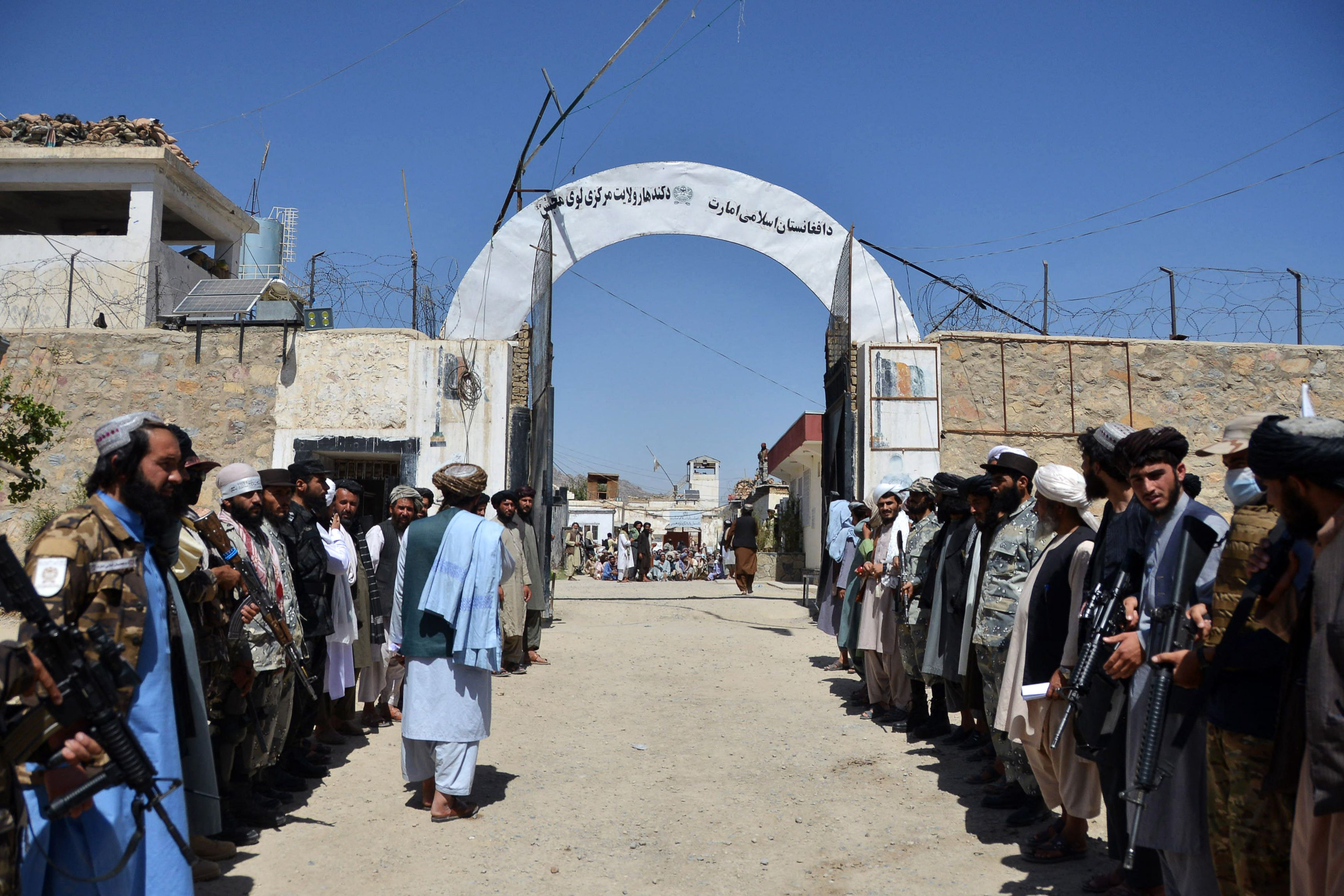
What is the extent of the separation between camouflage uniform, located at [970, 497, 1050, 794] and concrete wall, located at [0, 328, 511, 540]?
7.18 m

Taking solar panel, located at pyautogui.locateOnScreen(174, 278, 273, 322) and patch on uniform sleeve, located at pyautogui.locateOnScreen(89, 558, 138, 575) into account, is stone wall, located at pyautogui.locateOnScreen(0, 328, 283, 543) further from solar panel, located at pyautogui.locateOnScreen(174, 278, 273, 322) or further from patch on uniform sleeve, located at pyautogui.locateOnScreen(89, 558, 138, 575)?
patch on uniform sleeve, located at pyautogui.locateOnScreen(89, 558, 138, 575)

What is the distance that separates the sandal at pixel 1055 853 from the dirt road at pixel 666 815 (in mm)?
35

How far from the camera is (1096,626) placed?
343 centimetres

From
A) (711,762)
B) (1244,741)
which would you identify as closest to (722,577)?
(711,762)

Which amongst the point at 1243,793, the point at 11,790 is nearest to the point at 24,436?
the point at 11,790

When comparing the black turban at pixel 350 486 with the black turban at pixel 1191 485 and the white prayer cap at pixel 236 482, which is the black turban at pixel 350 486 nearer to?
the white prayer cap at pixel 236 482

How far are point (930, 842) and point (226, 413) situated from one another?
931cm

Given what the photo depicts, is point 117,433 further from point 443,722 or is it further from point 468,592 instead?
point 443,722

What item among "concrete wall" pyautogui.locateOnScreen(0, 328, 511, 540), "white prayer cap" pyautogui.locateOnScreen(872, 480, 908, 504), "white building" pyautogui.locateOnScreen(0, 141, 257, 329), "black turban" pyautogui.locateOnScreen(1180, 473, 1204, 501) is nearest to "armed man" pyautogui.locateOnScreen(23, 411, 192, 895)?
"black turban" pyautogui.locateOnScreen(1180, 473, 1204, 501)

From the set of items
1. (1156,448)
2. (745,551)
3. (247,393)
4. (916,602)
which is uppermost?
(247,393)

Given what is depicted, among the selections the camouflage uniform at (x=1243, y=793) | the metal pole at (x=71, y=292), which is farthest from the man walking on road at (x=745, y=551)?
the camouflage uniform at (x=1243, y=793)

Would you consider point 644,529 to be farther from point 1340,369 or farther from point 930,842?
point 930,842

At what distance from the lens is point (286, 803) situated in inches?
187

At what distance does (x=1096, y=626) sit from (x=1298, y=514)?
115cm
